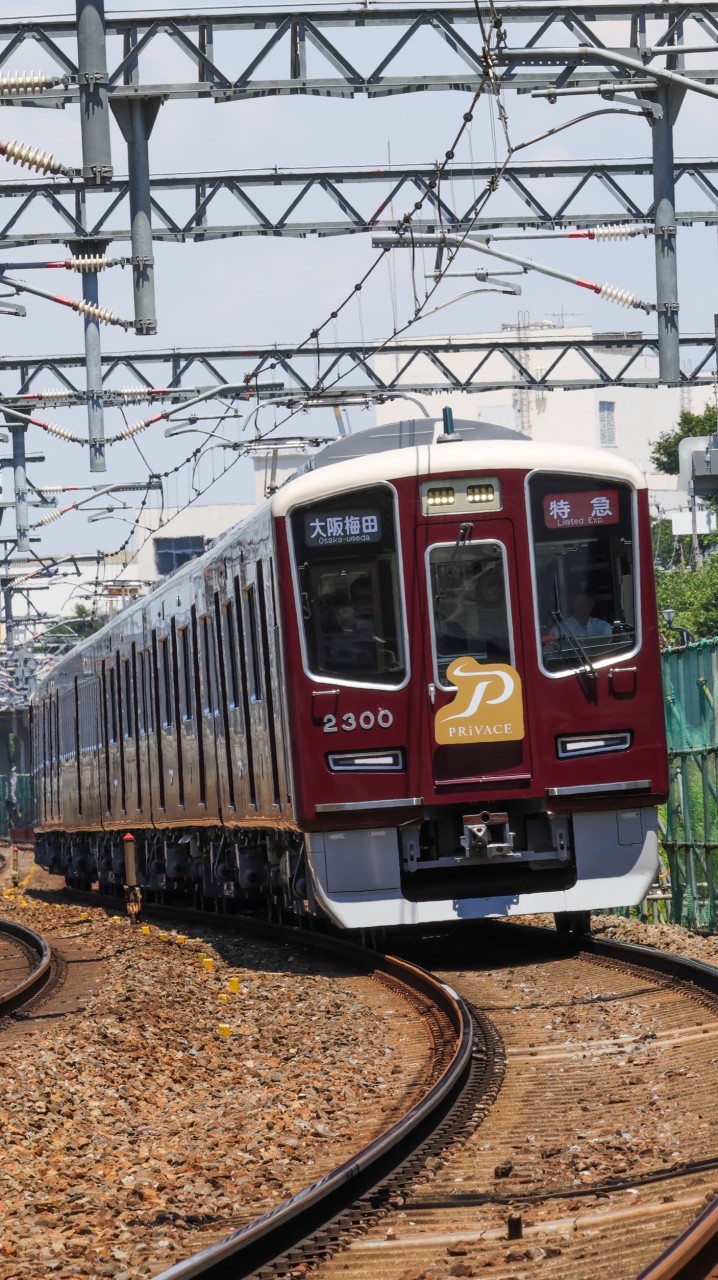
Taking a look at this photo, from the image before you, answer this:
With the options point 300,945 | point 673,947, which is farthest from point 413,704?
point 300,945

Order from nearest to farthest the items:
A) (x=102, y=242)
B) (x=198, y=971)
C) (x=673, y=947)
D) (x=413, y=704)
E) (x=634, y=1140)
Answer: (x=634, y=1140) < (x=413, y=704) < (x=673, y=947) < (x=198, y=971) < (x=102, y=242)

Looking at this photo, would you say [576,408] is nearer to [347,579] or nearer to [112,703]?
[112,703]

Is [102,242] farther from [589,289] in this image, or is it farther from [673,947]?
[673,947]

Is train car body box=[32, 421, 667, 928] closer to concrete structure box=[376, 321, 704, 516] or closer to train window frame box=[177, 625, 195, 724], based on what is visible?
train window frame box=[177, 625, 195, 724]

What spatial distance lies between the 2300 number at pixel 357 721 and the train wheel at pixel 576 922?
2.13 m

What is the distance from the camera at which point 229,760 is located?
17031 millimetres

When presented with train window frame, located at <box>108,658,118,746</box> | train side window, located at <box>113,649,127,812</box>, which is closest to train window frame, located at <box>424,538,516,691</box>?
train side window, located at <box>113,649,127,812</box>

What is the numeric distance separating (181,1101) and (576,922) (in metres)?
5.61

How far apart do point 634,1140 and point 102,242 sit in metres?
13.9

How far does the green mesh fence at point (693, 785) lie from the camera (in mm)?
15477

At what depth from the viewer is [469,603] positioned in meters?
13.3

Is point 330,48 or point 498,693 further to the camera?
point 330,48

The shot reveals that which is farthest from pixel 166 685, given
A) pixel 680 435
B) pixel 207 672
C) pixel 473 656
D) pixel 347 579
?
pixel 680 435

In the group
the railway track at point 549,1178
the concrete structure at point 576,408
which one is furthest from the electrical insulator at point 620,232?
the concrete structure at point 576,408
